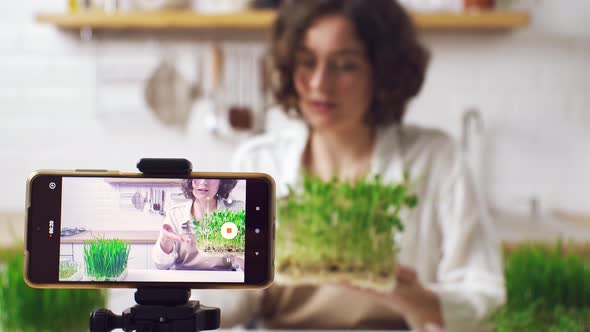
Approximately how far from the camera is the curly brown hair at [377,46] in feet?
5.08

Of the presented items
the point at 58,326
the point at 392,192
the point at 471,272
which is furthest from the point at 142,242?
the point at 471,272

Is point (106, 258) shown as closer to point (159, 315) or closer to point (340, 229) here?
point (159, 315)

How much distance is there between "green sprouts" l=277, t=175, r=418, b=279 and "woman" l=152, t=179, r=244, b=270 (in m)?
0.37

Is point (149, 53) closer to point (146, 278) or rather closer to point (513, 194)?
point (513, 194)

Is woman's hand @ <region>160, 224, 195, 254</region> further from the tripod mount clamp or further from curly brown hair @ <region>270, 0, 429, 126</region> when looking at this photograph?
curly brown hair @ <region>270, 0, 429, 126</region>

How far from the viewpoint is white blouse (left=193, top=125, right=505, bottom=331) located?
Answer: 1360 mm

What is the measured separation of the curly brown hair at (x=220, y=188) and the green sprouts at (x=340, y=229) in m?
0.37

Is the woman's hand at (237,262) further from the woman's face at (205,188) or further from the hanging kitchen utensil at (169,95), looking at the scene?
the hanging kitchen utensil at (169,95)

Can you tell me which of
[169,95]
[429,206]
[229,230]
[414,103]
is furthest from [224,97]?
[229,230]

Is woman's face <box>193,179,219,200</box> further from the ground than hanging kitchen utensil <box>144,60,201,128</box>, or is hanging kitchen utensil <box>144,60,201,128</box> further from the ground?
hanging kitchen utensil <box>144,60,201,128</box>

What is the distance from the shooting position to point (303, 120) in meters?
1.70

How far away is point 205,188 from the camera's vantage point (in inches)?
24.5

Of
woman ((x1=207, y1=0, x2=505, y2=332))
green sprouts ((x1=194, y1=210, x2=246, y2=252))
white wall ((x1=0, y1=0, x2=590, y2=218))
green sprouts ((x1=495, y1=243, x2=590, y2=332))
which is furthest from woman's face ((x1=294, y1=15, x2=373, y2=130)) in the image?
white wall ((x1=0, y1=0, x2=590, y2=218))

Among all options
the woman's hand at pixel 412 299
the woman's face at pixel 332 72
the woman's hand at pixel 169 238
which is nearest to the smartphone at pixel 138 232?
the woman's hand at pixel 169 238
